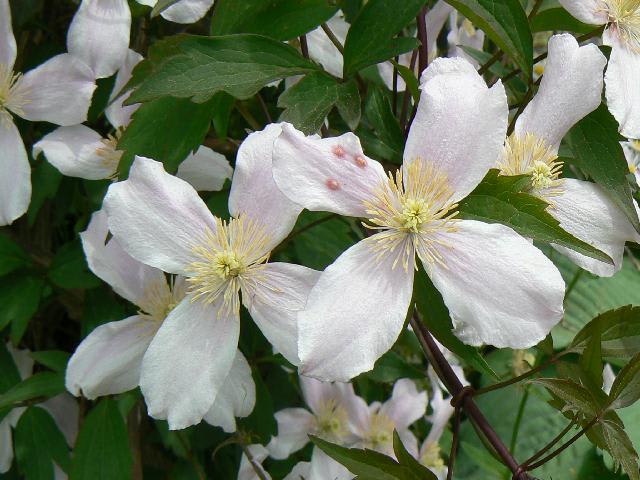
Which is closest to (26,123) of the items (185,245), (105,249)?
(105,249)

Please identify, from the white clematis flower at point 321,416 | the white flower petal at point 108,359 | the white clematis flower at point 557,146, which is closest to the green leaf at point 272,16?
the white clematis flower at point 557,146

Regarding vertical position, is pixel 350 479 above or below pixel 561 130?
below

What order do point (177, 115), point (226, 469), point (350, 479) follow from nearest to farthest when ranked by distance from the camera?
point (177, 115) → point (350, 479) → point (226, 469)

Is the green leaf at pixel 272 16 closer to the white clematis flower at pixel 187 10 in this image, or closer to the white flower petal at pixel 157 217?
the white clematis flower at pixel 187 10

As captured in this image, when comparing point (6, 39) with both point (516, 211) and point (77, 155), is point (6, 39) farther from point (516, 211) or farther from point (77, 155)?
point (516, 211)

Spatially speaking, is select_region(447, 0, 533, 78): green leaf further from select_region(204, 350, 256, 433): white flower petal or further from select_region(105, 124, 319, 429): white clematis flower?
select_region(204, 350, 256, 433): white flower petal

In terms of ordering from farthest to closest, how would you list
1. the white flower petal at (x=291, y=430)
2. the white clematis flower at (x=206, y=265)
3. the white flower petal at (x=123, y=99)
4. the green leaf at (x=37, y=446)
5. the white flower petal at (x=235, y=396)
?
1. the white flower petal at (x=291, y=430)
2. the green leaf at (x=37, y=446)
3. the white flower petal at (x=123, y=99)
4. the white flower petal at (x=235, y=396)
5. the white clematis flower at (x=206, y=265)

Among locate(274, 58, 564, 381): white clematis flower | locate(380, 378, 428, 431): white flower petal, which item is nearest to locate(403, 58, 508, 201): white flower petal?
locate(274, 58, 564, 381): white clematis flower

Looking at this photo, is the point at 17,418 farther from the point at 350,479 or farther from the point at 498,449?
the point at 498,449
